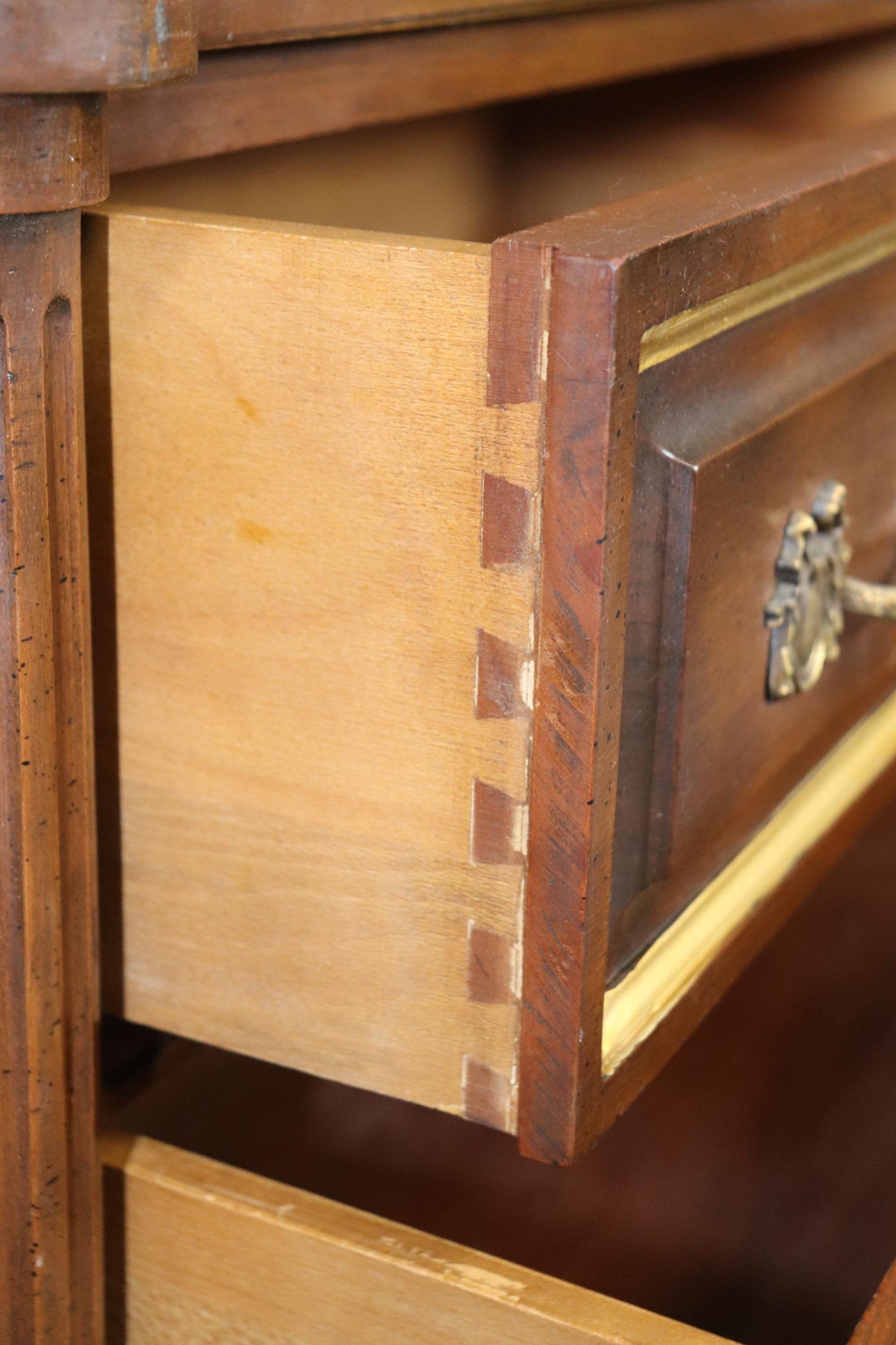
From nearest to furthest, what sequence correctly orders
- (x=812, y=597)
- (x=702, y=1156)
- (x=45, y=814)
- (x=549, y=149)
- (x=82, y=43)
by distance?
1. (x=82, y=43)
2. (x=45, y=814)
3. (x=812, y=597)
4. (x=702, y=1156)
5. (x=549, y=149)

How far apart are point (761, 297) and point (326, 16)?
21 centimetres

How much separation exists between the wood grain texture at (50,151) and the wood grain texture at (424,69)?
9cm

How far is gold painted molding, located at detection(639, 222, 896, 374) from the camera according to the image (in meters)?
0.50

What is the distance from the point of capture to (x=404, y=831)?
559 millimetres

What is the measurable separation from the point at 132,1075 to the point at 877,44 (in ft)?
3.50

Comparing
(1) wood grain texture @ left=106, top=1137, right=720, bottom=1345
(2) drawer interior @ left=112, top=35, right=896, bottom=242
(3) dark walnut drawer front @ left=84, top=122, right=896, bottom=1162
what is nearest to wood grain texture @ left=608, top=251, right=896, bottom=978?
(3) dark walnut drawer front @ left=84, top=122, right=896, bottom=1162

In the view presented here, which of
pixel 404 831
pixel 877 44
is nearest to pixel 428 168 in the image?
pixel 877 44

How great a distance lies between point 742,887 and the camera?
0.69m

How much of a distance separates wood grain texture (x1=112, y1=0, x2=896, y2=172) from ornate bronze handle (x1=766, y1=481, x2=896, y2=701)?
26cm

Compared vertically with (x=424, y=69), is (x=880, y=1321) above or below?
below

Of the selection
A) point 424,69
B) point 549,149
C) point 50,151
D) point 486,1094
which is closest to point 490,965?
point 486,1094

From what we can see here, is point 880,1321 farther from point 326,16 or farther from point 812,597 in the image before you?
point 326,16

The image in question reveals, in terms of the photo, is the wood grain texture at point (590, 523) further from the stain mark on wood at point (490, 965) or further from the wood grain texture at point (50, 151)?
the wood grain texture at point (50, 151)

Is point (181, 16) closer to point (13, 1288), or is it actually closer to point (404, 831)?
point (404, 831)
